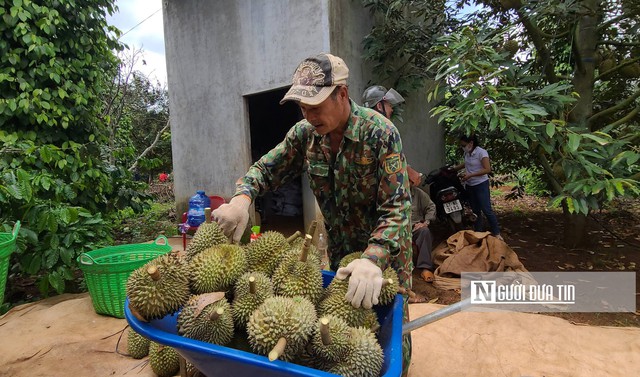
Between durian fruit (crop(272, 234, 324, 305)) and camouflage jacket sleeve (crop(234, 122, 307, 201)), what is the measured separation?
611mm

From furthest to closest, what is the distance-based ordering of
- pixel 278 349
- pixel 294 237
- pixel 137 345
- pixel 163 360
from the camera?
pixel 137 345 < pixel 163 360 < pixel 294 237 < pixel 278 349

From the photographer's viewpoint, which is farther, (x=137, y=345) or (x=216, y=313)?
(x=137, y=345)

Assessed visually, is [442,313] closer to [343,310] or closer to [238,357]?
[343,310]

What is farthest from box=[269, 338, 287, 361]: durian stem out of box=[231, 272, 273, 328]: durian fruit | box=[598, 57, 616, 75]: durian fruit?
box=[598, 57, 616, 75]: durian fruit

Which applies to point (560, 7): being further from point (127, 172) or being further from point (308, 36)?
point (127, 172)

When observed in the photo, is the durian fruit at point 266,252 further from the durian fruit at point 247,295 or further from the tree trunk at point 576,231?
the tree trunk at point 576,231

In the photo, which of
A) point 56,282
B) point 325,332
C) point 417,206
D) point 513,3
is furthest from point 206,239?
point 513,3

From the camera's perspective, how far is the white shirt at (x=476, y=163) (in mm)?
5102

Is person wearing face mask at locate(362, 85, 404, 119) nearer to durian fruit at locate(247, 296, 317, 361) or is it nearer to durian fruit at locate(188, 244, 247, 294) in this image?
durian fruit at locate(188, 244, 247, 294)

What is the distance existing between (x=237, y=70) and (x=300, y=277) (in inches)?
186

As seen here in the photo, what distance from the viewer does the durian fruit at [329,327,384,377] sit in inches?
39.4

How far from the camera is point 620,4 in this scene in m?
4.04

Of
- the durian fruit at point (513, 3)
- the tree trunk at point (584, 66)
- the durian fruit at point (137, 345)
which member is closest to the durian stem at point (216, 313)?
the durian fruit at point (137, 345)

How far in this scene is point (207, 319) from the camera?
1063 mm
